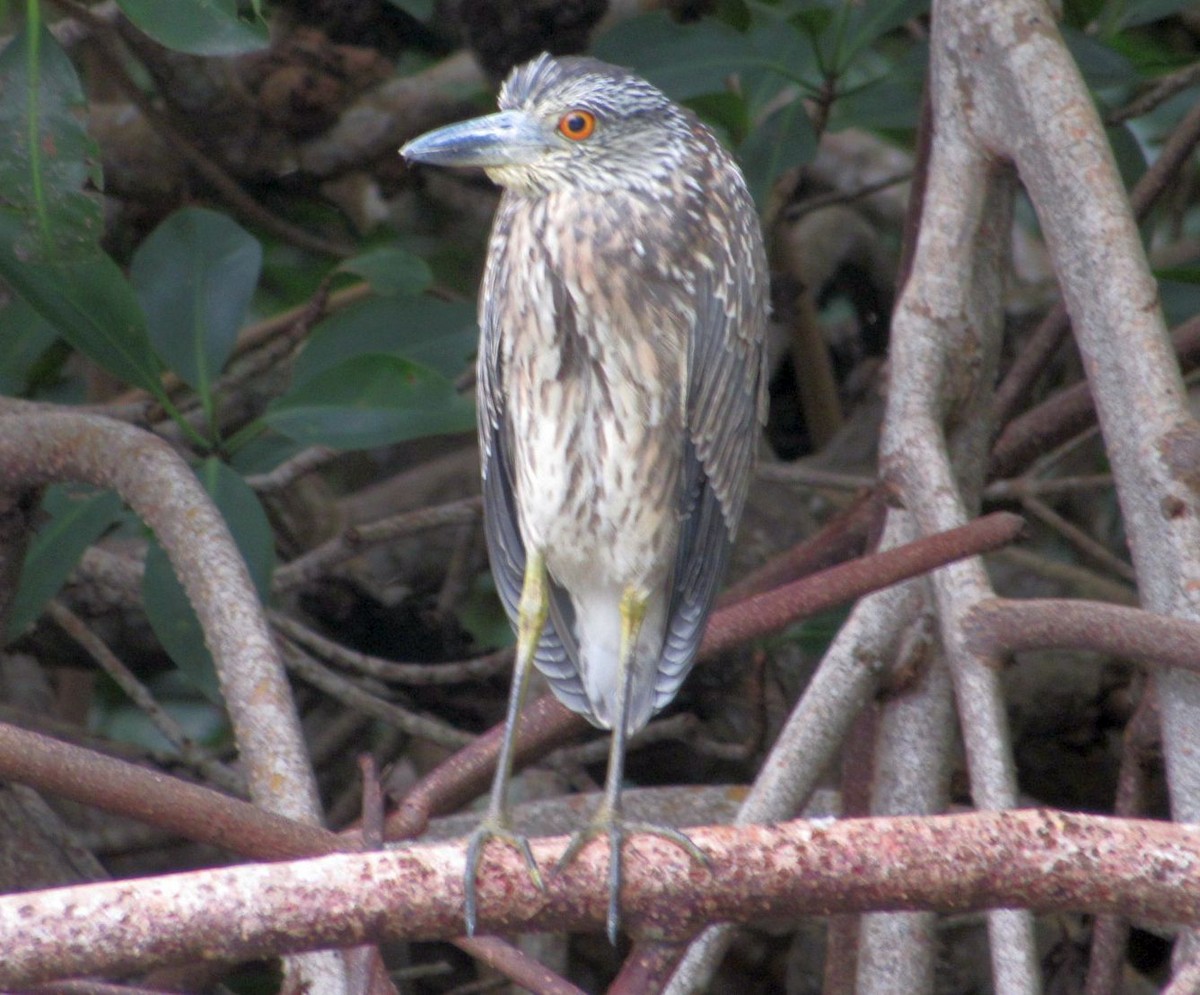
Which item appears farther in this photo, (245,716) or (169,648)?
(169,648)

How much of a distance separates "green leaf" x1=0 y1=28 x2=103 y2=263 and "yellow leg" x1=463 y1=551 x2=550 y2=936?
77cm

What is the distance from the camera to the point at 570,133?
2.00 meters

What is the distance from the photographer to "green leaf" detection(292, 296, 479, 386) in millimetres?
2637

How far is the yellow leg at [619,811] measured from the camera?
1.45m

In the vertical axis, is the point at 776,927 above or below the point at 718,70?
below

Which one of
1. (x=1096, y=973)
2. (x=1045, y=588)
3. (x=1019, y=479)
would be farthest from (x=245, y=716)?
(x=1045, y=588)

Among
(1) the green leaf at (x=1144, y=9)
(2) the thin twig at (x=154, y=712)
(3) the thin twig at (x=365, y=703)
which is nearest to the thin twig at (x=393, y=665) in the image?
(3) the thin twig at (x=365, y=703)

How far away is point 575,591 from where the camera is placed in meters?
2.16

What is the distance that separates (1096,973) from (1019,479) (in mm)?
1053

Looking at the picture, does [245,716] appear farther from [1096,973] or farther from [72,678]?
[72,678]

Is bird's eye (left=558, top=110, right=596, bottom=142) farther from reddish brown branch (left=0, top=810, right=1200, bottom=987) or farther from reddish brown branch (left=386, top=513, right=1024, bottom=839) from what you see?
reddish brown branch (left=0, top=810, right=1200, bottom=987)

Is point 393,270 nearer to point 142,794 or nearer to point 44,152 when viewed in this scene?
point 44,152

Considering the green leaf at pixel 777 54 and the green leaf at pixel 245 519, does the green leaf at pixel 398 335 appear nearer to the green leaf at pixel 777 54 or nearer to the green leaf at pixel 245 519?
the green leaf at pixel 245 519

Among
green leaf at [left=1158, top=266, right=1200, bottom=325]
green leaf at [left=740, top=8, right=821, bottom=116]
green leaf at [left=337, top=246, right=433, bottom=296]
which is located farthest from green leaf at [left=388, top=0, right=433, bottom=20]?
green leaf at [left=1158, top=266, right=1200, bottom=325]
